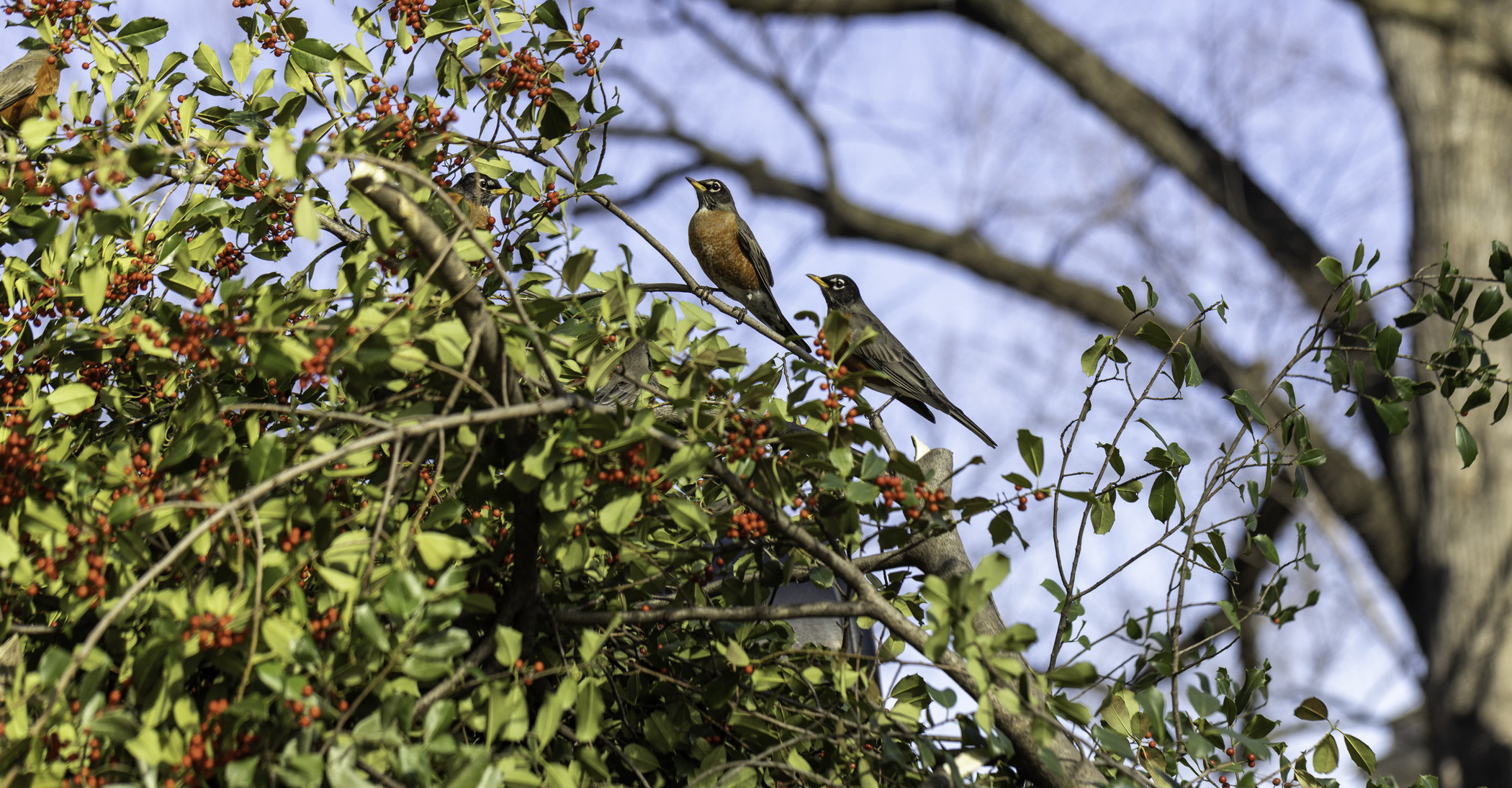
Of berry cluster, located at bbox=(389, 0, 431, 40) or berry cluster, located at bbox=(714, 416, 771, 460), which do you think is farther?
berry cluster, located at bbox=(389, 0, 431, 40)

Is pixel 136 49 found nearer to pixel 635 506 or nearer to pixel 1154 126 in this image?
pixel 635 506

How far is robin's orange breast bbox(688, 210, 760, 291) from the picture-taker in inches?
181

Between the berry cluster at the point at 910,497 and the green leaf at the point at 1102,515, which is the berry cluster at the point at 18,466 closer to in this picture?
the berry cluster at the point at 910,497

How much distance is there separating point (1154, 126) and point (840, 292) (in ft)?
26.7

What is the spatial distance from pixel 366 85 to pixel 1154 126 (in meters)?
11.0

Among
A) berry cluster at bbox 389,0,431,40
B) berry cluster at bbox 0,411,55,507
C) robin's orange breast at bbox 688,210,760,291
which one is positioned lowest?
berry cluster at bbox 0,411,55,507

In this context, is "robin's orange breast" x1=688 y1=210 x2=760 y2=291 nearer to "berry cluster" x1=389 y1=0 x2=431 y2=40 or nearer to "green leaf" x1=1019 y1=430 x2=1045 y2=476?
"berry cluster" x1=389 y1=0 x2=431 y2=40

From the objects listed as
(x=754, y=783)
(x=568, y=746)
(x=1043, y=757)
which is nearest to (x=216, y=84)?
(x=568, y=746)

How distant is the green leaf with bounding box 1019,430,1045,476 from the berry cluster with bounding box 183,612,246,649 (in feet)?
3.84

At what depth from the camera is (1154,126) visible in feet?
38.1

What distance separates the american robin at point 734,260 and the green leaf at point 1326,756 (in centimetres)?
287

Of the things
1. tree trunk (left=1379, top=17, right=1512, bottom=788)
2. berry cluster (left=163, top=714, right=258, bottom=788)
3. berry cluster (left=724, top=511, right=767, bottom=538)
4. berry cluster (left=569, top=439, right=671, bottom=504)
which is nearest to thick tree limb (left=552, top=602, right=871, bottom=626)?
berry cluster (left=724, top=511, right=767, bottom=538)

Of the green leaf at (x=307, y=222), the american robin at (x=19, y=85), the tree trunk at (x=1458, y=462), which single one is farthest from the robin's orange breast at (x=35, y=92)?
the tree trunk at (x=1458, y=462)

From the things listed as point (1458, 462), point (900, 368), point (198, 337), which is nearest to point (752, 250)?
point (900, 368)
